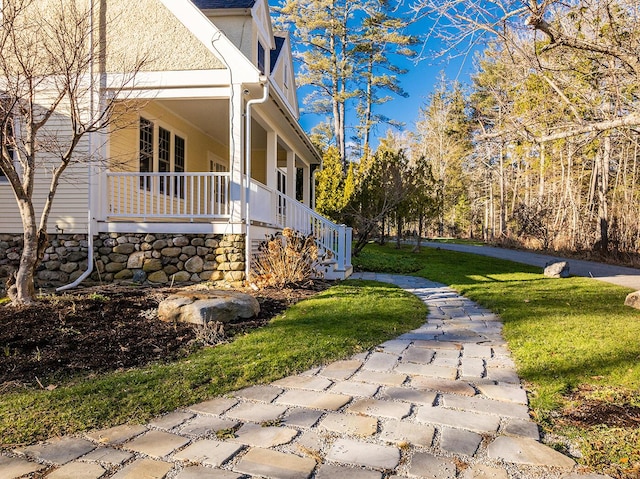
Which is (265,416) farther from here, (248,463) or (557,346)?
Answer: (557,346)

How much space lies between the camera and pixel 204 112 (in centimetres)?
1020

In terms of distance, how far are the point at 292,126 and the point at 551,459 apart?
9.24m

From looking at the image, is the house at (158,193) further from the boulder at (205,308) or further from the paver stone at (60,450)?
the paver stone at (60,450)

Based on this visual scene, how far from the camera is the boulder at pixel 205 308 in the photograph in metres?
5.01

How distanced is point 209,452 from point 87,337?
8.74 ft

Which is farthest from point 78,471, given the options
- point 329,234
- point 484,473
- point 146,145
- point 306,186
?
point 306,186

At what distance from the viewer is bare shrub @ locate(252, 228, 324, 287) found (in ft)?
25.2

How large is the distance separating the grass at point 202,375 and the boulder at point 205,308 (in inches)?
16.1

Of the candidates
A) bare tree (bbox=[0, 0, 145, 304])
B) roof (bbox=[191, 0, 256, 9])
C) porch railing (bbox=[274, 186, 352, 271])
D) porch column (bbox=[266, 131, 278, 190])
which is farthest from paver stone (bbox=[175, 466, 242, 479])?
roof (bbox=[191, 0, 256, 9])

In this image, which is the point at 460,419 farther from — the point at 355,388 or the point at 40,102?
the point at 40,102

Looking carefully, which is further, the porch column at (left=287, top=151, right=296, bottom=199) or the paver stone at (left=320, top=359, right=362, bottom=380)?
the porch column at (left=287, top=151, right=296, bottom=199)

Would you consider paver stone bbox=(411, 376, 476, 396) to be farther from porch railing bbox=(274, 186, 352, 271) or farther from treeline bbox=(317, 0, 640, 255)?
porch railing bbox=(274, 186, 352, 271)

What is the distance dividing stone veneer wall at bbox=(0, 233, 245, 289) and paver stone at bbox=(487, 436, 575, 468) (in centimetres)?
625

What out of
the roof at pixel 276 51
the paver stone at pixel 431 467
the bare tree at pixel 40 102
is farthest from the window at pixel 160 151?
the paver stone at pixel 431 467
